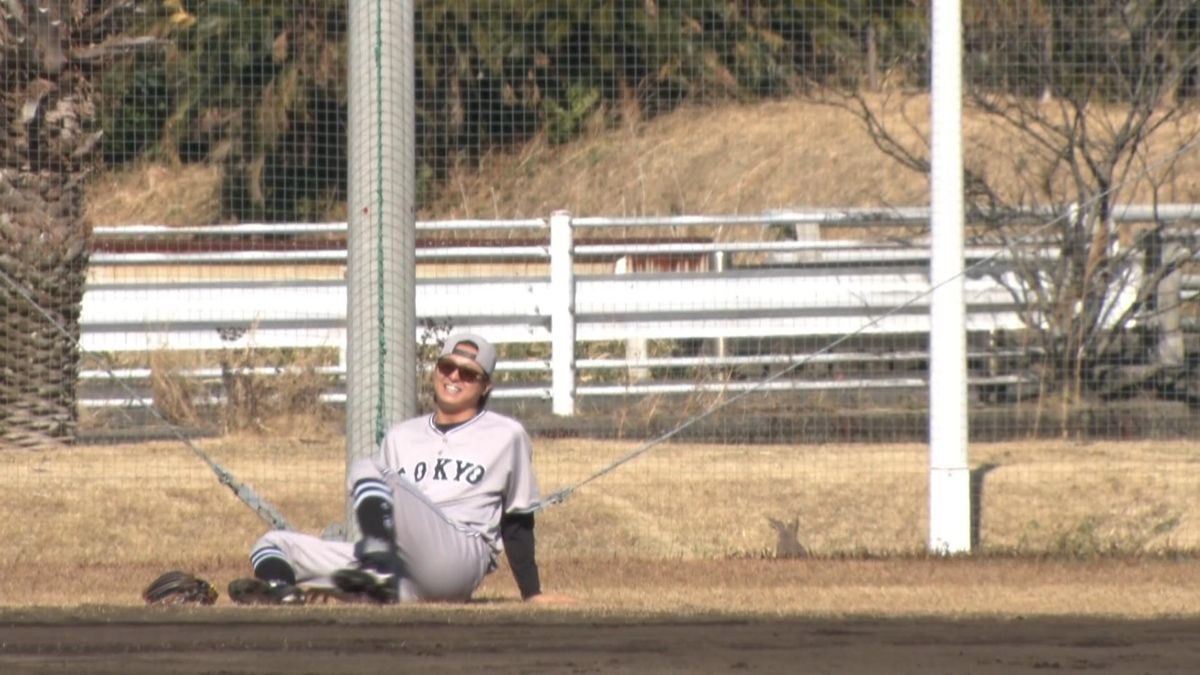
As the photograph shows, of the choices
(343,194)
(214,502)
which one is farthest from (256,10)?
(214,502)

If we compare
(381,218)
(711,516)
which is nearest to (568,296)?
(711,516)

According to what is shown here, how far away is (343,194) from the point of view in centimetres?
1292

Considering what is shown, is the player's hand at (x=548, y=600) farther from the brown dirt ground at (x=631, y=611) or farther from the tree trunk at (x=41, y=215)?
the tree trunk at (x=41, y=215)

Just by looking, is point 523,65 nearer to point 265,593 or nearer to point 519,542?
point 519,542

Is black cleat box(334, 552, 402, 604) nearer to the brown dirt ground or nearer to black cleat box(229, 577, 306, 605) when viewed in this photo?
black cleat box(229, 577, 306, 605)

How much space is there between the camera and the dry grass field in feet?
30.3

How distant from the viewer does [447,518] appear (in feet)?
24.0

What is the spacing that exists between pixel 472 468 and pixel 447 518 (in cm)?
20

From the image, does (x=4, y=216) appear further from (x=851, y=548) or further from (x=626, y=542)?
(x=851, y=548)

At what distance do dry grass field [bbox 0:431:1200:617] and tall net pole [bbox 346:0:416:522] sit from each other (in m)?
0.96

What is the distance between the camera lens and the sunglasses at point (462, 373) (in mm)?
7430

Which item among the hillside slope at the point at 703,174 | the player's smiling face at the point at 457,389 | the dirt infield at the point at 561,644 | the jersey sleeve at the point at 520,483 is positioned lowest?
the dirt infield at the point at 561,644

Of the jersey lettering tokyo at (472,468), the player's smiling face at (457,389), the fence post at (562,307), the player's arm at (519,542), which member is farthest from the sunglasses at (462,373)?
the fence post at (562,307)

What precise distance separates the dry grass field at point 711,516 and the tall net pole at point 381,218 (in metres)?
0.96
